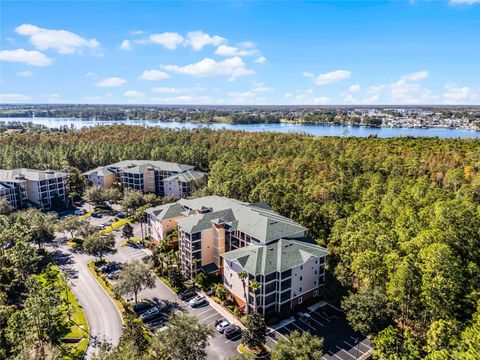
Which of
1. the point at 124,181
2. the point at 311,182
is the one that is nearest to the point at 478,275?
the point at 311,182

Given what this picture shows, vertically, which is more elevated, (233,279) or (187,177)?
(187,177)

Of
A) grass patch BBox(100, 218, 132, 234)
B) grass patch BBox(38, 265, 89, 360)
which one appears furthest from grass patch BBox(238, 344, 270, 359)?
grass patch BBox(100, 218, 132, 234)

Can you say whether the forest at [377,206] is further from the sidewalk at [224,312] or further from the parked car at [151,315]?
the parked car at [151,315]

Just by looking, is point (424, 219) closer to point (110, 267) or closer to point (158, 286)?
point (158, 286)

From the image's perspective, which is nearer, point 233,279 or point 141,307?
point 141,307

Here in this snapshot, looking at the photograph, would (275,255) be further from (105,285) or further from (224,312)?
(105,285)

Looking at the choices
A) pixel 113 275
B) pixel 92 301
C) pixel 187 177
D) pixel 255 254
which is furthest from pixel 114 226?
pixel 255 254
